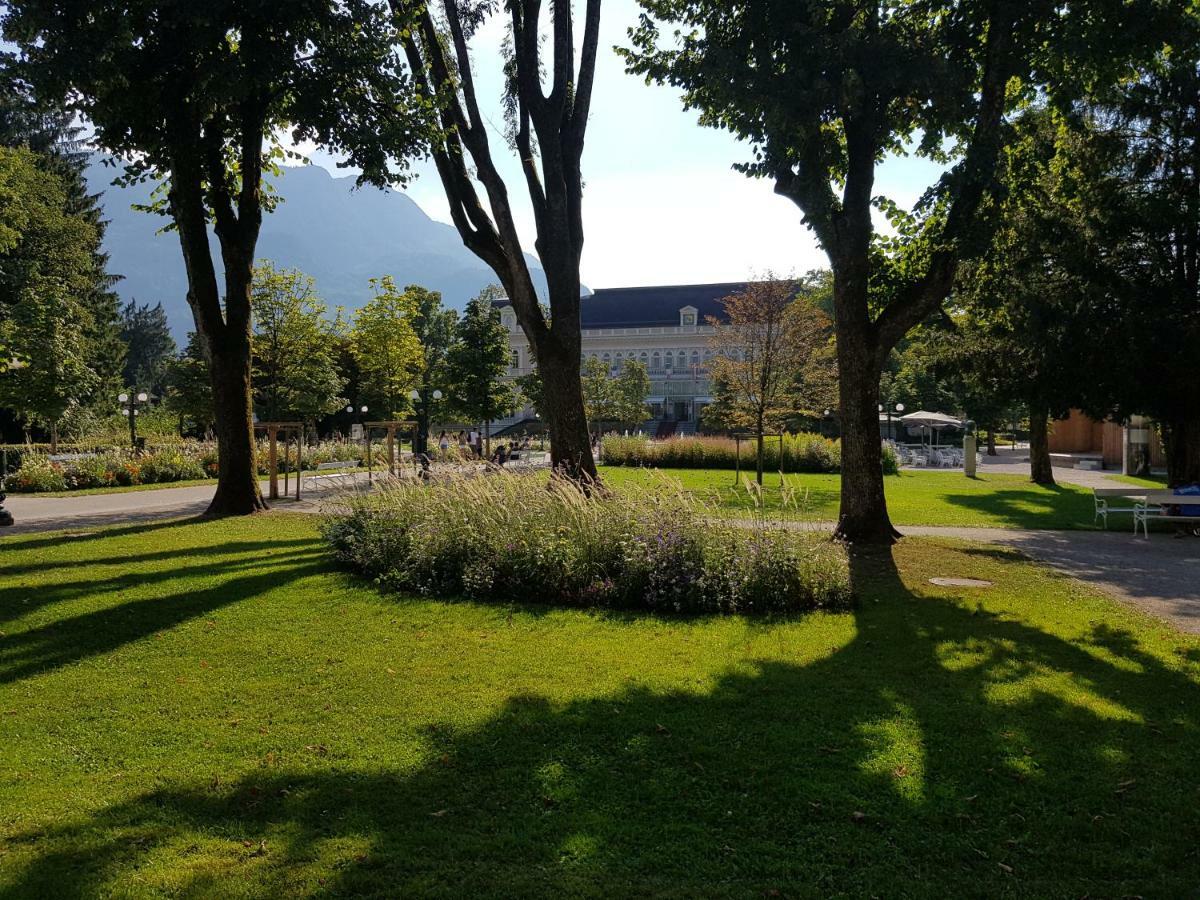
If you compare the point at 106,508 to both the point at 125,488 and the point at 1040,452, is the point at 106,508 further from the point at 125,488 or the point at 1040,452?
the point at 1040,452

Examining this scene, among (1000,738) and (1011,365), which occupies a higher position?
(1011,365)

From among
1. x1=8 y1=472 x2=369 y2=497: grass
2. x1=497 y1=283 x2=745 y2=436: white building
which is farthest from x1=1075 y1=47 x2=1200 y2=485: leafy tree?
x1=497 y1=283 x2=745 y2=436: white building

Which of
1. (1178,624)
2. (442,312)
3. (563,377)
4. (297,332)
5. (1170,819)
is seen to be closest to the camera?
Answer: (1170,819)

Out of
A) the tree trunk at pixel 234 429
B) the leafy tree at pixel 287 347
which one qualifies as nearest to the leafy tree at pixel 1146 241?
the tree trunk at pixel 234 429

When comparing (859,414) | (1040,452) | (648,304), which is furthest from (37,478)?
(648,304)

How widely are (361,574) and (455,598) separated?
1.80 meters

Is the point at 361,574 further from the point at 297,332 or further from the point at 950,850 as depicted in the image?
the point at 297,332

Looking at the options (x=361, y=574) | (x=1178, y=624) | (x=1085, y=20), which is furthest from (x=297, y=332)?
(x=1178, y=624)

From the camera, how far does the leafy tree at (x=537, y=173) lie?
13180mm

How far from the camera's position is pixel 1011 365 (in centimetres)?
1853

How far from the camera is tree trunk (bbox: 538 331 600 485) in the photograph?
516 inches

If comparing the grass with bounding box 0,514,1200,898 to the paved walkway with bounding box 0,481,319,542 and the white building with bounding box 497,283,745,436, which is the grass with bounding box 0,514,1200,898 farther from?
the white building with bounding box 497,283,745,436

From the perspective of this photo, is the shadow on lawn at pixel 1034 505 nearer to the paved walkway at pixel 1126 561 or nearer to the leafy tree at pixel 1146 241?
the paved walkway at pixel 1126 561

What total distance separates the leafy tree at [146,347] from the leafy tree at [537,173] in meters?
87.6
